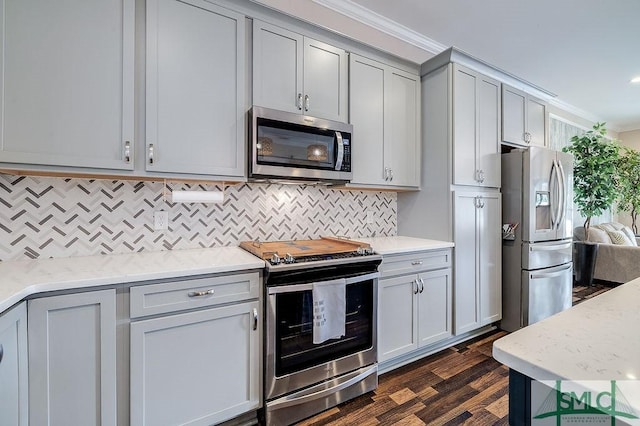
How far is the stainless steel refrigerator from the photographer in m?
2.81

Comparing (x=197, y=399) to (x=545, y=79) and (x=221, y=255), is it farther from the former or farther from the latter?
(x=545, y=79)

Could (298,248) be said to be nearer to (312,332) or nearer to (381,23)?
(312,332)

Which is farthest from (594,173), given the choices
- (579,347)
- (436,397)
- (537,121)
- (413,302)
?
(579,347)

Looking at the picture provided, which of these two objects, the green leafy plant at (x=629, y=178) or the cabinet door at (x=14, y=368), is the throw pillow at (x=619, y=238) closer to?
the green leafy plant at (x=629, y=178)

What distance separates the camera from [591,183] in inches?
174

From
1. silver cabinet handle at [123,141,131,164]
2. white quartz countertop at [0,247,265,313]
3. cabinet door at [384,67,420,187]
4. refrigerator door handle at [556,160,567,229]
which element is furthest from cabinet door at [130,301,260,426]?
refrigerator door handle at [556,160,567,229]

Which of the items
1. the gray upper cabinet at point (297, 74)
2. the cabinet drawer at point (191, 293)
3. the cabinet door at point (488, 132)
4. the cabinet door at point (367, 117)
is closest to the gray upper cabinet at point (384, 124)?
the cabinet door at point (367, 117)

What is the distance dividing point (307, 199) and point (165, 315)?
56.3 inches

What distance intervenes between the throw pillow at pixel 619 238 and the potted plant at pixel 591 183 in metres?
0.51

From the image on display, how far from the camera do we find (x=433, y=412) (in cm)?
182

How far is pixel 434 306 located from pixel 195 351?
1850 mm

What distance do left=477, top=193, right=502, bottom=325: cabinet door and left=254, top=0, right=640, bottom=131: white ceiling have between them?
1682 millimetres

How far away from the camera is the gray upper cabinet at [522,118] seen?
295 cm

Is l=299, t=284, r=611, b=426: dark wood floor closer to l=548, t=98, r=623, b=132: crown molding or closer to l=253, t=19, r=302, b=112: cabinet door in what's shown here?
l=253, t=19, r=302, b=112: cabinet door
